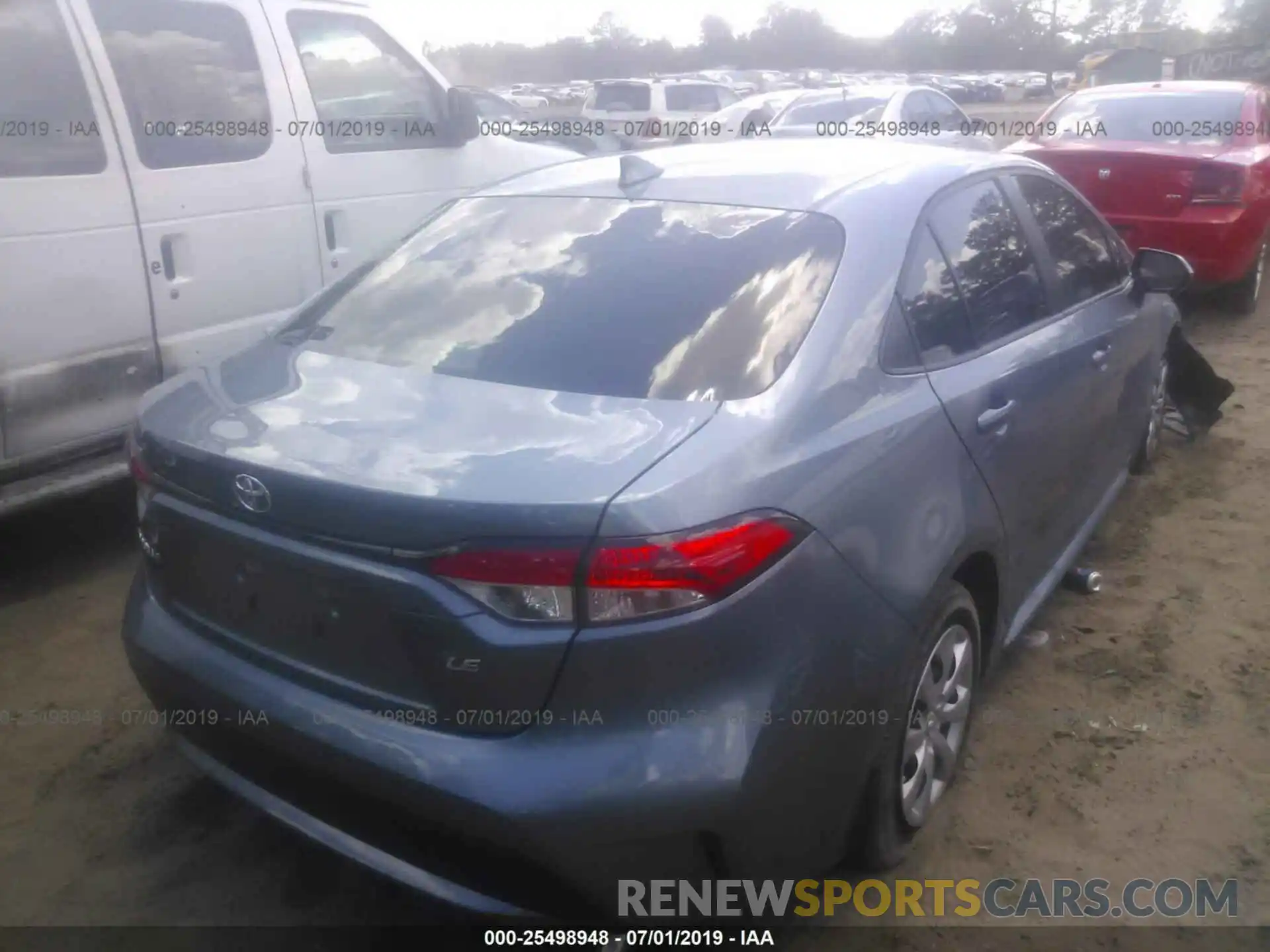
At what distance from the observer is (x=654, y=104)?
62.4 feet

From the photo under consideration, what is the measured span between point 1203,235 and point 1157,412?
232 centimetres

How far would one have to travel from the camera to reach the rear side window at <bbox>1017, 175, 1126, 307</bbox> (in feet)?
11.3

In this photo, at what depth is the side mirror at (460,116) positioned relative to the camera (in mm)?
5512

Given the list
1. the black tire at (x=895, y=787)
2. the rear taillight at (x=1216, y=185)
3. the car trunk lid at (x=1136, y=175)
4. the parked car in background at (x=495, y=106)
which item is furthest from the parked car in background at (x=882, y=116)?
the black tire at (x=895, y=787)

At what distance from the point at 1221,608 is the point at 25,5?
4.75m

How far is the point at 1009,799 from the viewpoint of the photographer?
2.92m

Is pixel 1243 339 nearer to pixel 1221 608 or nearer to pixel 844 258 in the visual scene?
pixel 1221 608

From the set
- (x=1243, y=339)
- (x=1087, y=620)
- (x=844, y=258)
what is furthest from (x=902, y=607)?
(x=1243, y=339)

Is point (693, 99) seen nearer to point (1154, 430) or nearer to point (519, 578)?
point (1154, 430)

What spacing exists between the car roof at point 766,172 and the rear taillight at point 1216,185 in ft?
12.8

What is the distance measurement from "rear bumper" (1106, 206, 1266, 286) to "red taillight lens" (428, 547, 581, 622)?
5964mm

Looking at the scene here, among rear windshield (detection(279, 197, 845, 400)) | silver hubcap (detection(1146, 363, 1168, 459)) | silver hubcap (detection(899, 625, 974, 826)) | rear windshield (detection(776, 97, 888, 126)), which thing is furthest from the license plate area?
rear windshield (detection(776, 97, 888, 126))

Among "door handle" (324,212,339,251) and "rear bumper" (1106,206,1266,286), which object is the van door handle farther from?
"rear bumper" (1106,206,1266,286)

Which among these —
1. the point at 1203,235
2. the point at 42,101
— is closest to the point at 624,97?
the point at 1203,235
